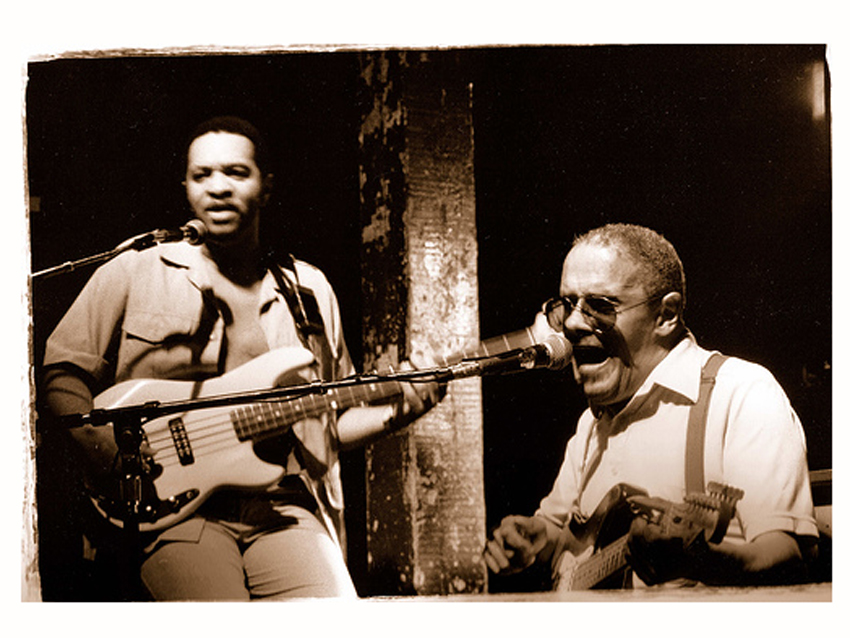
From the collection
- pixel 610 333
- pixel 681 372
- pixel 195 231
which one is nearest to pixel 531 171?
pixel 610 333

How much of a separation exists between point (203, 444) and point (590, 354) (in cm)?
106

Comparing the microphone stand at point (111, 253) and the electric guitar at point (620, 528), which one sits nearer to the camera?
the electric guitar at point (620, 528)

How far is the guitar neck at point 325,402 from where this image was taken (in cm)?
249

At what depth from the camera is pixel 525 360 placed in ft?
8.34

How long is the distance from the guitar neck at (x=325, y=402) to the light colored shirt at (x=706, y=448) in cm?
29

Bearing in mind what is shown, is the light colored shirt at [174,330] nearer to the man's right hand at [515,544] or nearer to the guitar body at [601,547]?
the man's right hand at [515,544]

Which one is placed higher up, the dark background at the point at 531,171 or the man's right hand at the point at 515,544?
the dark background at the point at 531,171

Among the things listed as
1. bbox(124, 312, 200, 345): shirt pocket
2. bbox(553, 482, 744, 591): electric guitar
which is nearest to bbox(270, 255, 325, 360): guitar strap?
bbox(124, 312, 200, 345): shirt pocket

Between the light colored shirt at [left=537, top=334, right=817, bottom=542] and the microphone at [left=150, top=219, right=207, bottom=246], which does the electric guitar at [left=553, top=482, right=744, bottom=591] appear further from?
the microphone at [left=150, top=219, right=207, bottom=246]

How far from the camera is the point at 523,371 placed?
100 inches

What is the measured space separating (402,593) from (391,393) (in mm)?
536

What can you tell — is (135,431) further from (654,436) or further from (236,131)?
(654,436)

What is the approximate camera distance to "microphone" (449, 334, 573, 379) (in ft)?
8.30

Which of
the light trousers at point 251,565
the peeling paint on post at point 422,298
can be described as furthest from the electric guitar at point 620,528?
the light trousers at point 251,565
